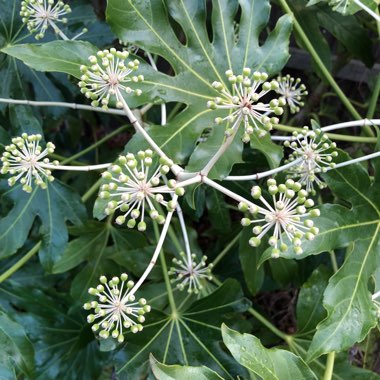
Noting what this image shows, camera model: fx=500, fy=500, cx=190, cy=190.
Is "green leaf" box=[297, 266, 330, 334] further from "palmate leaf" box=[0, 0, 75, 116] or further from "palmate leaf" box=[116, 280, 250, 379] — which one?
"palmate leaf" box=[0, 0, 75, 116]

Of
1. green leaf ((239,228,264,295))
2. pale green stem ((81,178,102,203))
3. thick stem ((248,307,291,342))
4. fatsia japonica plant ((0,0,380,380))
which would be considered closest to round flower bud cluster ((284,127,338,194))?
fatsia japonica plant ((0,0,380,380))

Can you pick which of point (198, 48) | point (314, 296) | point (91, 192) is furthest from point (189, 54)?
point (314, 296)

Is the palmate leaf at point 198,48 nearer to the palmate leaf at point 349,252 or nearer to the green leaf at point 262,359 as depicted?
the palmate leaf at point 349,252

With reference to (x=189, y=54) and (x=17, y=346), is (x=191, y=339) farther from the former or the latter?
(x=189, y=54)

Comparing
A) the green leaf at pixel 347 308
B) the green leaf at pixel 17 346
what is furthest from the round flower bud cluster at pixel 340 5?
the green leaf at pixel 17 346

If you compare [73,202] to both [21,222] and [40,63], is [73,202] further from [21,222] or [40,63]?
[40,63]

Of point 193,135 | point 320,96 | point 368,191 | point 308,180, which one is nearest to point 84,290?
point 193,135
